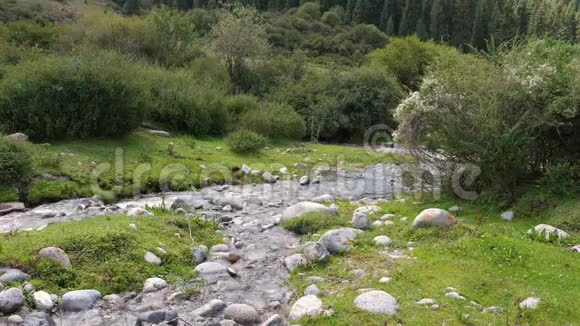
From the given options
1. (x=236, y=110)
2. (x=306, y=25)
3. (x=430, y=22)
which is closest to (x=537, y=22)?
(x=430, y=22)

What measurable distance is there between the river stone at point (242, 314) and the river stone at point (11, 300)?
9.06ft

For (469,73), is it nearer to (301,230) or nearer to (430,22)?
(301,230)

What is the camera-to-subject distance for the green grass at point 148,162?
1302 cm

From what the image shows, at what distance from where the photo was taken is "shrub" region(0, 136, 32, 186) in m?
11.7

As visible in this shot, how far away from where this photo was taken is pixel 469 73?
12977 mm

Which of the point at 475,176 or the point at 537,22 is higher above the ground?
the point at 537,22

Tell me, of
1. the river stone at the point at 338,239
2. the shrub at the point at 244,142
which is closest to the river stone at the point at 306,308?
the river stone at the point at 338,239

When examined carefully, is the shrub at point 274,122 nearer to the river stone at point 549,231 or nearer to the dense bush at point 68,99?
the dense bush at point 68,99

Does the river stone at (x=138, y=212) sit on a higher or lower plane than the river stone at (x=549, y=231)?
lower

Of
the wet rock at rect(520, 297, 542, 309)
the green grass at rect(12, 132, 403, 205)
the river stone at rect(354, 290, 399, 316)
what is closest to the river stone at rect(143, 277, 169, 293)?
the river stone at rect(354, 290, 399, 316)

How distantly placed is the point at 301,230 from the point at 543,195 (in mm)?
5821

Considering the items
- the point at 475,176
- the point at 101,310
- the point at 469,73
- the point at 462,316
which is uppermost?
the point at 469,73

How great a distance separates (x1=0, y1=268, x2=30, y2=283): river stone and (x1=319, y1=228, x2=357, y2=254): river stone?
4.99 metres

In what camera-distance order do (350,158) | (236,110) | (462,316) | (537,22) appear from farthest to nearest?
(537,22) < (236,110) < (350,158) < (462,316)
